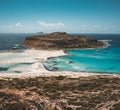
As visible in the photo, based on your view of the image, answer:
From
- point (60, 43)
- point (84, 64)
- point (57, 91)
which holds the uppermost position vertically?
point (60, 43)

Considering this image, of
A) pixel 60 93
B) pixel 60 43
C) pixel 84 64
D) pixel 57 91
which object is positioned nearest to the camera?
pixel 60 93

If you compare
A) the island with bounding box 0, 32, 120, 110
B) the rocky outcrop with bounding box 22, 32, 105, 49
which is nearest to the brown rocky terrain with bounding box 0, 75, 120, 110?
the island with bounding box 0, 32, 120, 110

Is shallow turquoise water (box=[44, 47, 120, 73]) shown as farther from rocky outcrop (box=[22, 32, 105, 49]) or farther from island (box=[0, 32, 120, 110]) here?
rocky outcrop (box=[22, 32, 105, 49])

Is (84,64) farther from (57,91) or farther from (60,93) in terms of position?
(60,93)

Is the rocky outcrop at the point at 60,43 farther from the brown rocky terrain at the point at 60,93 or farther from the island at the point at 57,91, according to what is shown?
the brown rocky terrain at the point at 60,93

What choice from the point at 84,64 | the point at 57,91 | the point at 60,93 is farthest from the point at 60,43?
the point at 60,93

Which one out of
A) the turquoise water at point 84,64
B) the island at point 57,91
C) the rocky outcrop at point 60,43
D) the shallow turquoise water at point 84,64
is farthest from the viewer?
the rocky outcrop at point 60,43

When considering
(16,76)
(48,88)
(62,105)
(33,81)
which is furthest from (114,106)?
(16,76)

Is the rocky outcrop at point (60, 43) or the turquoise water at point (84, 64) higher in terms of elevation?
the rocky outcrop at point (60, 43)

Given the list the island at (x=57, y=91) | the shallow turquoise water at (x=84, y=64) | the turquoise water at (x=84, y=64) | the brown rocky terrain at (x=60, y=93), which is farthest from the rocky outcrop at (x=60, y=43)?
the brown rocky terrain at (x=60, y=93)
